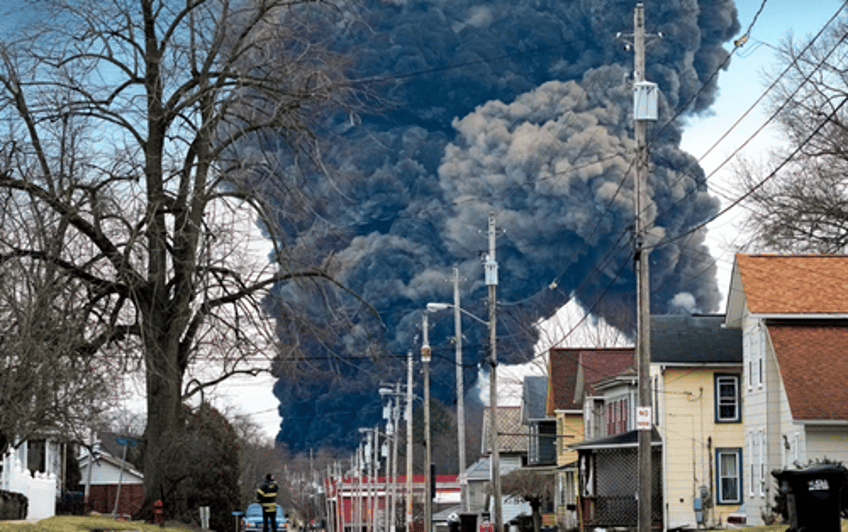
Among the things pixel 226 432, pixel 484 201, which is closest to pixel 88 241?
pixel 226 432

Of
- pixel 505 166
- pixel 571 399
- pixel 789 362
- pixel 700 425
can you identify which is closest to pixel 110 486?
pixel 571 399

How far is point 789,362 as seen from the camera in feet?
113

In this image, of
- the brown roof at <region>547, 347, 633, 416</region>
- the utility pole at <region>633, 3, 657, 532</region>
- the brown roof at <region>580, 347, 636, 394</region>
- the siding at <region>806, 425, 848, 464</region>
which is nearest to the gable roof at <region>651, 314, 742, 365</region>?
the siding at <region>806, 425, 848, 464</region>

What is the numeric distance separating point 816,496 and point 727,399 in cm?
2691

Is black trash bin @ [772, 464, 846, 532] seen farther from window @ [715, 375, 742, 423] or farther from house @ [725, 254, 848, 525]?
window @ [715, 375, 742, 423]

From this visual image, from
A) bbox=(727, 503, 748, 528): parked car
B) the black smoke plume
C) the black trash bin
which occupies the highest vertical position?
the black smoke plume

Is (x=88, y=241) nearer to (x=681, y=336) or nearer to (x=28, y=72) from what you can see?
(x=28, y=72)

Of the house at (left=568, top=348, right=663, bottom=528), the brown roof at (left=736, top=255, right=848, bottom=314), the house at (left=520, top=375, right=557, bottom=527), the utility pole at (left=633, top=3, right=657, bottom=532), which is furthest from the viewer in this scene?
the house at (left=520, top=375, right=557, bottom=527)

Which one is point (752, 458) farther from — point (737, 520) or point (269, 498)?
point (269, 498)

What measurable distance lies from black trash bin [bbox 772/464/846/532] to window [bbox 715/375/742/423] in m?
26.6

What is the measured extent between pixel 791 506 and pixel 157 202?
14.2 m

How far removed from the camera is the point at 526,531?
5697cm

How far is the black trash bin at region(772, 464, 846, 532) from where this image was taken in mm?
16594

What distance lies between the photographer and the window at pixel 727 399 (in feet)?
A: 141
